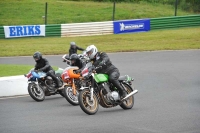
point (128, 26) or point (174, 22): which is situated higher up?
point (174, 22)

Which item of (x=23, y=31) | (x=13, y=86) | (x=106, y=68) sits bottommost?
Result: (x=13, y=86)

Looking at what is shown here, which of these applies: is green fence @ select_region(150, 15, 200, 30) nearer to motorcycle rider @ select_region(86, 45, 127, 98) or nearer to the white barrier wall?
the white barrier wall

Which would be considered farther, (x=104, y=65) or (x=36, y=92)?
(x=36, y=92)

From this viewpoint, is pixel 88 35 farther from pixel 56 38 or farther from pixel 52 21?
pixel 52 21

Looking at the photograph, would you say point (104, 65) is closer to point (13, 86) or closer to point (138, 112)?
point (138, 112)

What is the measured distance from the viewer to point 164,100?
1551cm

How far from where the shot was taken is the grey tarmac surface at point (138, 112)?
443 inches

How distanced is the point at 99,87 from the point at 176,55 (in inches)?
552

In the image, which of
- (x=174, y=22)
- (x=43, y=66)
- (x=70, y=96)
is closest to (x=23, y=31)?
(x=174, y=22)

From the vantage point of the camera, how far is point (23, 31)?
111 ft

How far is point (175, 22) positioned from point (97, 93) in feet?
77.6

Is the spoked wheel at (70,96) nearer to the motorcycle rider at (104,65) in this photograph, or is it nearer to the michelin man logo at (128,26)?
the motorcycle rider at (104,65)

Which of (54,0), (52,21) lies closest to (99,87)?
(52,21)

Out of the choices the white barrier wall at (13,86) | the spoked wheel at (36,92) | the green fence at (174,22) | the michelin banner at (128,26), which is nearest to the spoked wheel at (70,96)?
the spoked wheel at (36,92)
